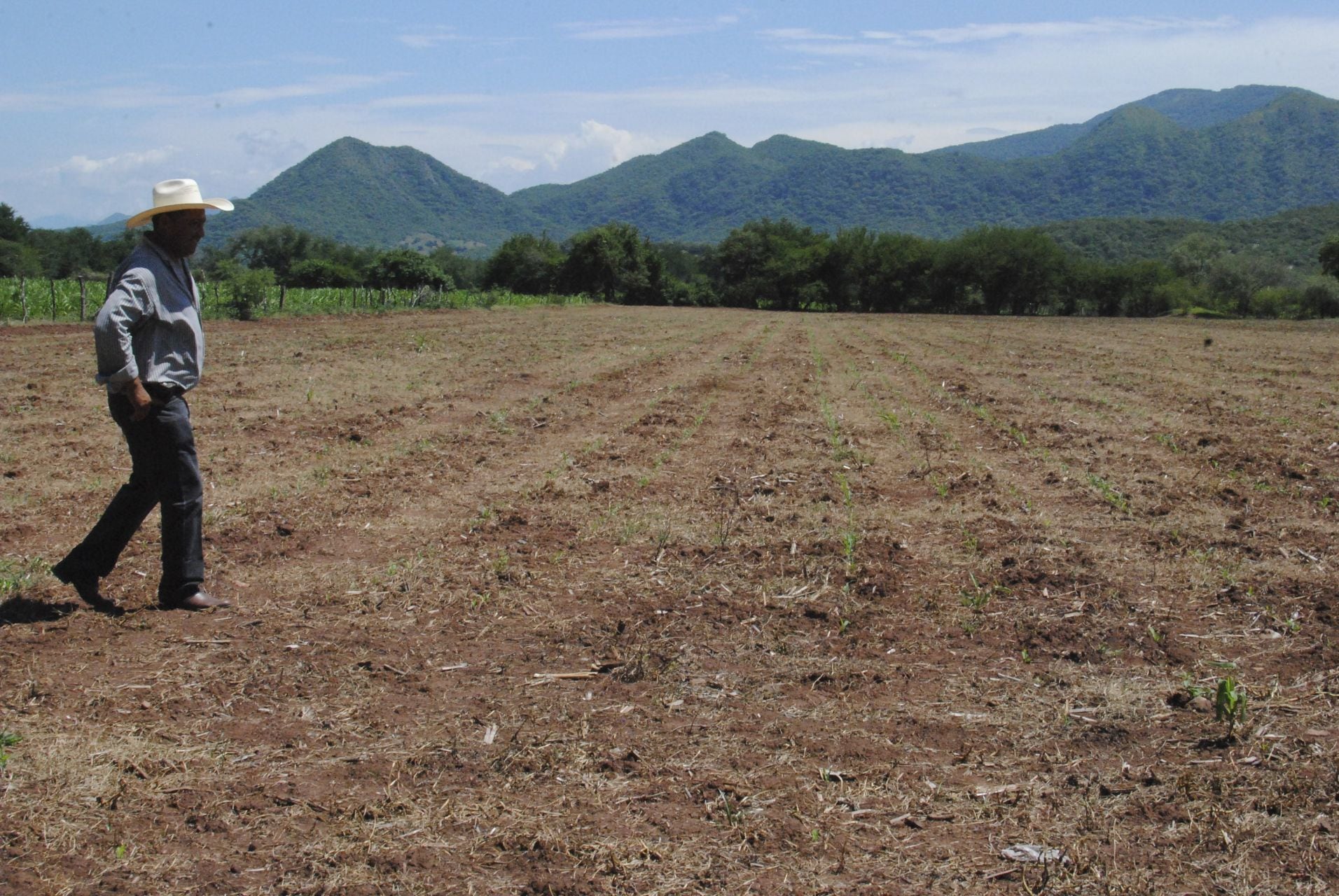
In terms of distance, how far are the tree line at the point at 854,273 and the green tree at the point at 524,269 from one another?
12cm

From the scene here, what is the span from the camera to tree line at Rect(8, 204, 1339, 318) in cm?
5897

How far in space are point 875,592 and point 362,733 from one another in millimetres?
2883

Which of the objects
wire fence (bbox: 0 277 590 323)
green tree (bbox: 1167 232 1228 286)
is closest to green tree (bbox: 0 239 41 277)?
wire fence (bbox: 0 277 590 323)

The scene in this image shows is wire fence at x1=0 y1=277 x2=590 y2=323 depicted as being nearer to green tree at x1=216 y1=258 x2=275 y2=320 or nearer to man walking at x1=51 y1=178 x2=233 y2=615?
green tree at x1=216 y1=258 x2=275 y2=320

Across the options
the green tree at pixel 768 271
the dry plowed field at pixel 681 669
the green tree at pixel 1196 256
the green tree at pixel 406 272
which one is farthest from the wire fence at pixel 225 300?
the green tree at pixel 1196 256

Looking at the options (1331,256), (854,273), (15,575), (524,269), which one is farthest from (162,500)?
(524,269)

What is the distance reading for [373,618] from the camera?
4.79m

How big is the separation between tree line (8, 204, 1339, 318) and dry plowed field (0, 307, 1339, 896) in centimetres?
4806

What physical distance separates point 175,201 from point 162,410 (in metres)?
1.03

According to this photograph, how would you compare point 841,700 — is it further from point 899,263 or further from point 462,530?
point 899,263

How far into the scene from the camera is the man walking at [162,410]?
4500mm

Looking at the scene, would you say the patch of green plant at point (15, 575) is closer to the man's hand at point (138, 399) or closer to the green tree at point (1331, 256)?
the man's hand at point (138, 399)

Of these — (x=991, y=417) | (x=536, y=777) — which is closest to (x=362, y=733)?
(x=536, y=777)

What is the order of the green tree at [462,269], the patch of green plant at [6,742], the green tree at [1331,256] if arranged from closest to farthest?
1. the patch of green plant at [6,742]
2. the green tree at [1331,256]
3. the green tree at [462,269]
